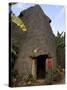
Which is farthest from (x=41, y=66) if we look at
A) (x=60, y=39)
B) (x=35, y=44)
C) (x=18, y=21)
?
(x=18, y=21)

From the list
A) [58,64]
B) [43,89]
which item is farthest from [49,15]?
[43,89]

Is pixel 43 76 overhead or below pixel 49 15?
below

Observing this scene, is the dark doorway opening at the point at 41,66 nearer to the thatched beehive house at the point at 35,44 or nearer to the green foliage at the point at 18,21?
the thatched beehive house at the point at 35,44

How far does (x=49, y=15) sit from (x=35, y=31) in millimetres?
246

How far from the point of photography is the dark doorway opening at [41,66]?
2463 mm

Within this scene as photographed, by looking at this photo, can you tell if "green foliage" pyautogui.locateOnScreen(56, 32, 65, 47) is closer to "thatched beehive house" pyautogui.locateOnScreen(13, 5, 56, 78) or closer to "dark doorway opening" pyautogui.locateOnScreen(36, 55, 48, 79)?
"thatched beehive house" pyautogui.locateOnScreen(13, 5, 56, 78)

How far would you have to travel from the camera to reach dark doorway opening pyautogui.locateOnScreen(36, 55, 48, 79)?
8.08ft

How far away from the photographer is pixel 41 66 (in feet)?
8.11

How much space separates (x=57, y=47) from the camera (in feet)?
8.32

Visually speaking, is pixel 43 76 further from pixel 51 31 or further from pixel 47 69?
pixel 51 31

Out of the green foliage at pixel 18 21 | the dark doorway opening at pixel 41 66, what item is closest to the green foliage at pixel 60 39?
the dark doorway opening at pixel 41 66

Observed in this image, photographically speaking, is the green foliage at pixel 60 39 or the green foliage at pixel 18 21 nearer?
the green foliage at pixel 18 21

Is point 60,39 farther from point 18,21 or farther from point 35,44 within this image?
point 18,21

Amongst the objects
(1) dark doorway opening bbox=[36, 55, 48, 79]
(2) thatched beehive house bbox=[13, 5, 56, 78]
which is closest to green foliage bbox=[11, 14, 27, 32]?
(2) thatched beehive house bbox=[13, 5, 56, 78]
